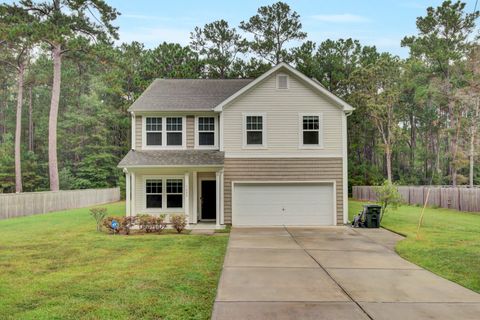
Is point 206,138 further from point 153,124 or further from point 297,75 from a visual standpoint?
point 297,75

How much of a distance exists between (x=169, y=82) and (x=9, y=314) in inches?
651

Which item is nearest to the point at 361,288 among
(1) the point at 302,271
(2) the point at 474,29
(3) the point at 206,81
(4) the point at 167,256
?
(1) the point at 302,271

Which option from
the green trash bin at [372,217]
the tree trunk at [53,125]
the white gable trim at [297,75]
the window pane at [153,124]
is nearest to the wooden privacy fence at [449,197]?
the green trash bin at [372,217]

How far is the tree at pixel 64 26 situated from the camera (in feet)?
87.9

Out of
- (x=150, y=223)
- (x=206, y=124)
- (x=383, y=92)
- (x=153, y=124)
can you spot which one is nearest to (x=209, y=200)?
(x=206, y=124)

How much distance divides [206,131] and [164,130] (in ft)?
6.30

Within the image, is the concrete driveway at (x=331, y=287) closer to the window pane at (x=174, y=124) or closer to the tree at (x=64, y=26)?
the window pane at (x=174, y=124)

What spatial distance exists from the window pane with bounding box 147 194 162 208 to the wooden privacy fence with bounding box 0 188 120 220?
8033 mm

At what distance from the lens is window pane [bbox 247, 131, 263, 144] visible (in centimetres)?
1723

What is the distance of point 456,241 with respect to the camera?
1230 centimetres

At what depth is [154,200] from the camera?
17312 mm

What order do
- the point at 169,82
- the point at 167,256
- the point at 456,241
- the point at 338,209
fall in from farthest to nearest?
the point at 169,82
the point at 338,209
the point at 456,241
the point at 167,256

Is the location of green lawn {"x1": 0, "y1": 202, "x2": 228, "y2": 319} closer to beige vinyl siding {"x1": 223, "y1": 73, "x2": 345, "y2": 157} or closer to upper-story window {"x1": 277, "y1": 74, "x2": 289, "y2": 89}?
beige vinyl siding {"x1": 223, "y1": 73, "x2": 345, "y2": 157}

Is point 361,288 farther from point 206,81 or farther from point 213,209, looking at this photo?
point 206,81
